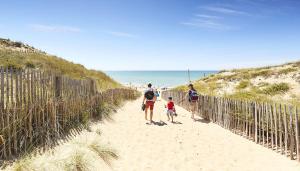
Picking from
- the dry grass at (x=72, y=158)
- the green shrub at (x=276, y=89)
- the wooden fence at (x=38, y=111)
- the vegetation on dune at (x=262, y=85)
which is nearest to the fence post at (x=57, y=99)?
the wooden fence at (x=38, y=111)

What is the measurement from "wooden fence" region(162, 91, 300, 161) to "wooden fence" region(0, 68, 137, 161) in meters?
5.68

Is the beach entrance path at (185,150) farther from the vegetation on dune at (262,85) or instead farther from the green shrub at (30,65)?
the green shrub at (30,65)

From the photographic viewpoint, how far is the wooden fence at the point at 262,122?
8078mm

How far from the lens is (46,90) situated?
347 inches

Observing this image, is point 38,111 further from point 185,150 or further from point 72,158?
point 185,150

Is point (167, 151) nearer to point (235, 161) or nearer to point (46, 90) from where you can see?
point (235, 161)

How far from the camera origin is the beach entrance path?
23.9ft

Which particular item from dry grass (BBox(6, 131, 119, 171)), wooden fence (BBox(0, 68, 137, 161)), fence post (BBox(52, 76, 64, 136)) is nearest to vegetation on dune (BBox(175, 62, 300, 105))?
wooden fence (BBox(0, 68, 137, 161))

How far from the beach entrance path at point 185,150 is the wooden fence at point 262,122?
0.35m

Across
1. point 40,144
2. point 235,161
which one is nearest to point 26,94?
point 40,144

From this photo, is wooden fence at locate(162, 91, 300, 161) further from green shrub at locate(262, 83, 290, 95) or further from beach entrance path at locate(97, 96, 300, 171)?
green shrub at locate(262, 83, 290, 95)

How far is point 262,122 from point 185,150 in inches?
112

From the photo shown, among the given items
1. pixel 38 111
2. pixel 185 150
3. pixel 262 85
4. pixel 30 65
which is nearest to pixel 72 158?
pixel 38 111

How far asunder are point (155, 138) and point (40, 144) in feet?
12.5
